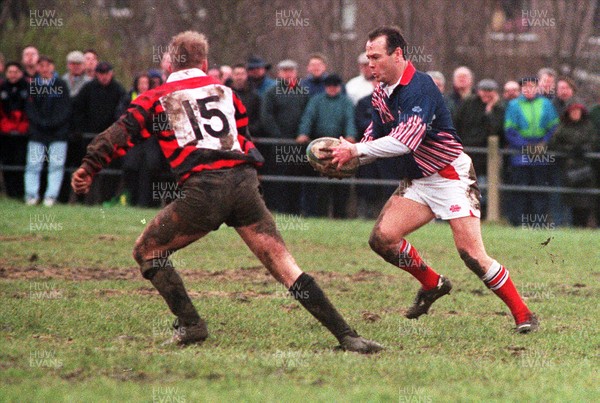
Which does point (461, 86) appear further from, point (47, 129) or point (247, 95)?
point (47, 129)

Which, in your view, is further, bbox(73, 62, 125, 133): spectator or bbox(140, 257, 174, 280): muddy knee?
bbox(73, 62, 125, 133): spectator

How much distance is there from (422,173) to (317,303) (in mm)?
1554

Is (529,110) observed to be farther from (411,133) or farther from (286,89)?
(411,133)

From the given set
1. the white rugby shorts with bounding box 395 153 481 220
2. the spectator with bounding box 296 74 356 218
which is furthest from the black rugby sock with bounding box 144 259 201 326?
the spectator with bounding box 296 74 356 218

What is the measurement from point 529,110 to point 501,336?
8.02 meters

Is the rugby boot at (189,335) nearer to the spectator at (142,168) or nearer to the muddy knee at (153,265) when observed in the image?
the muddy knee at (153,265)

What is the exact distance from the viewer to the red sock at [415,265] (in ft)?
29.8

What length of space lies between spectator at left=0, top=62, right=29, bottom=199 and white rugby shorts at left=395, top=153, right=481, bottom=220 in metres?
10.1

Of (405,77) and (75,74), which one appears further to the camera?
(75,74)

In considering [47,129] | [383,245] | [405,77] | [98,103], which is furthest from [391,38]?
[47,129]

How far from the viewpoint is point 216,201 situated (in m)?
7.84

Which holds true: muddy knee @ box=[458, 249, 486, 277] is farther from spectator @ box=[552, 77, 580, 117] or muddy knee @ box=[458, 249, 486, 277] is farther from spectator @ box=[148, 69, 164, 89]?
spectator @ box=[148, 69, 164, 89]

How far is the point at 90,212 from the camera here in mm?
16469

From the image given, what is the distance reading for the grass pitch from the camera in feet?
22.2
